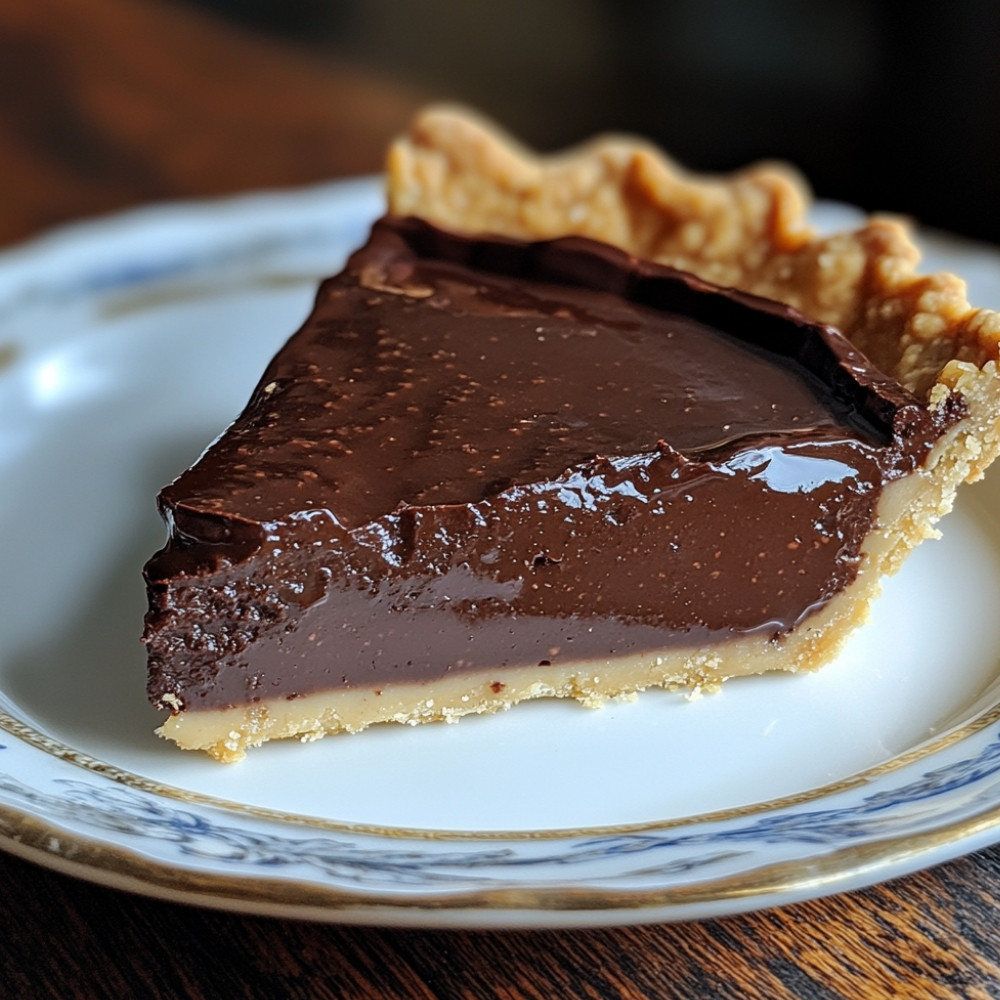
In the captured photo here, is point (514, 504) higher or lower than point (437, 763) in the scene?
higher

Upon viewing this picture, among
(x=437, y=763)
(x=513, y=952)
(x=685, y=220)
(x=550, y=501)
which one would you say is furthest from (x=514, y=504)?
(x=685, y=220)

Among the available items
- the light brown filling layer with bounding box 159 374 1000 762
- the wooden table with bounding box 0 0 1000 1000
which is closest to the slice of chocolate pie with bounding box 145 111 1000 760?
the light brown filling layer with bounding box 159 374 1000 762

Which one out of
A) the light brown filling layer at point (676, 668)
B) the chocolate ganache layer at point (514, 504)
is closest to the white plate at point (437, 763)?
the light brown filling layer at point (676, 668)

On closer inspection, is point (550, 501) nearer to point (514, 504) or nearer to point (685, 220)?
point (514, 504)

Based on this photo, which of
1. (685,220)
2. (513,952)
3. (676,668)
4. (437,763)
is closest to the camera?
(513,952)

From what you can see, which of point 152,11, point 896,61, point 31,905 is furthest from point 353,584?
point 152,11

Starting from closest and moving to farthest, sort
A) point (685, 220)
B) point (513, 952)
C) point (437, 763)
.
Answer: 1. point (513, 952)
2. point (437, 763)
3. point (685, 220)

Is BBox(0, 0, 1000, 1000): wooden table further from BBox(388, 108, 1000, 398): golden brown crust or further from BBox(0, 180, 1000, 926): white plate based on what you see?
BBox(388, 108, 1000, 398): golden brown crust

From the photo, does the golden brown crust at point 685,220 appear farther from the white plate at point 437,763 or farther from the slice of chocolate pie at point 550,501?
the white plate at point 437,763
